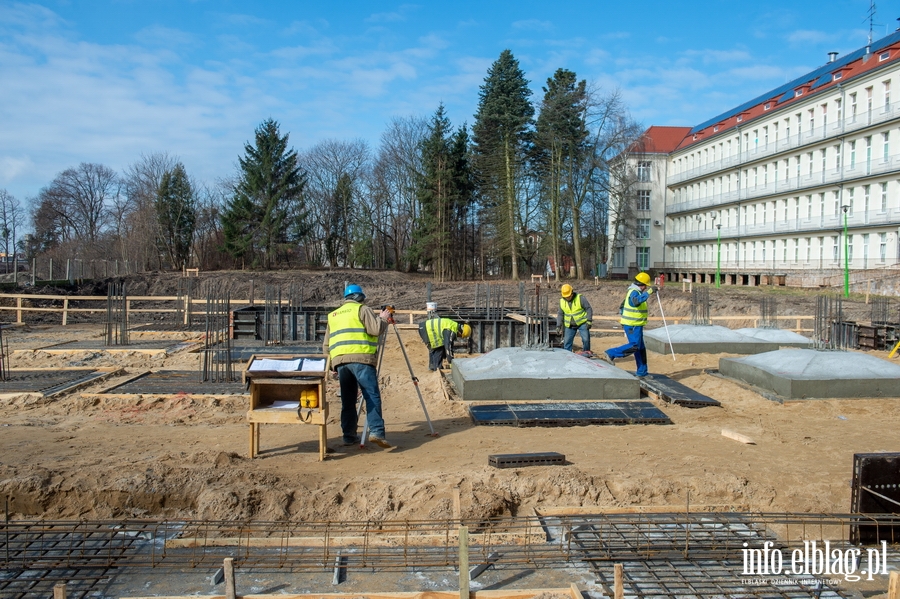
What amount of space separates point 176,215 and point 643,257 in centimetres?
3958

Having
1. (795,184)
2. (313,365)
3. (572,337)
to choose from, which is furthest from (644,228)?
(313,365)

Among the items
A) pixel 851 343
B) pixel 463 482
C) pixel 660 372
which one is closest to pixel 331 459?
pixel 463 482

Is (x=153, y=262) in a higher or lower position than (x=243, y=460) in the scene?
higher

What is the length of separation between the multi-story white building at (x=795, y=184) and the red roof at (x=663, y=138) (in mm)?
736

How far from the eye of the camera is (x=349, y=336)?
24.4ft

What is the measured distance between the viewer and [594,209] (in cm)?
5088

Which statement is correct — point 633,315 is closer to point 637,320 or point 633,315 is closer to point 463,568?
point 637,320

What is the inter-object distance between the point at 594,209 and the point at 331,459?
46183 millimetres

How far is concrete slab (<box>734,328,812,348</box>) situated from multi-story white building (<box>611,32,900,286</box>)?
20.5 meters

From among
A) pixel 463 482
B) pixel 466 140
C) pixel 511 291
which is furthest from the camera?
pixel 466 140

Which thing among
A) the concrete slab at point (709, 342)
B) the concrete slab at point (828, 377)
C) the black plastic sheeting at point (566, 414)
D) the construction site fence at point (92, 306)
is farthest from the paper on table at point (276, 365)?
the construction site fence at point (92, 306)

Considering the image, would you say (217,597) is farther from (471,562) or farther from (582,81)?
(582,81)

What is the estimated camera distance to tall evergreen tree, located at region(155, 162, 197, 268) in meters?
48.3

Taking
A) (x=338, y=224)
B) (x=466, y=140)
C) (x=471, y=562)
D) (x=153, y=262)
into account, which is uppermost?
(x=466, y=140)
